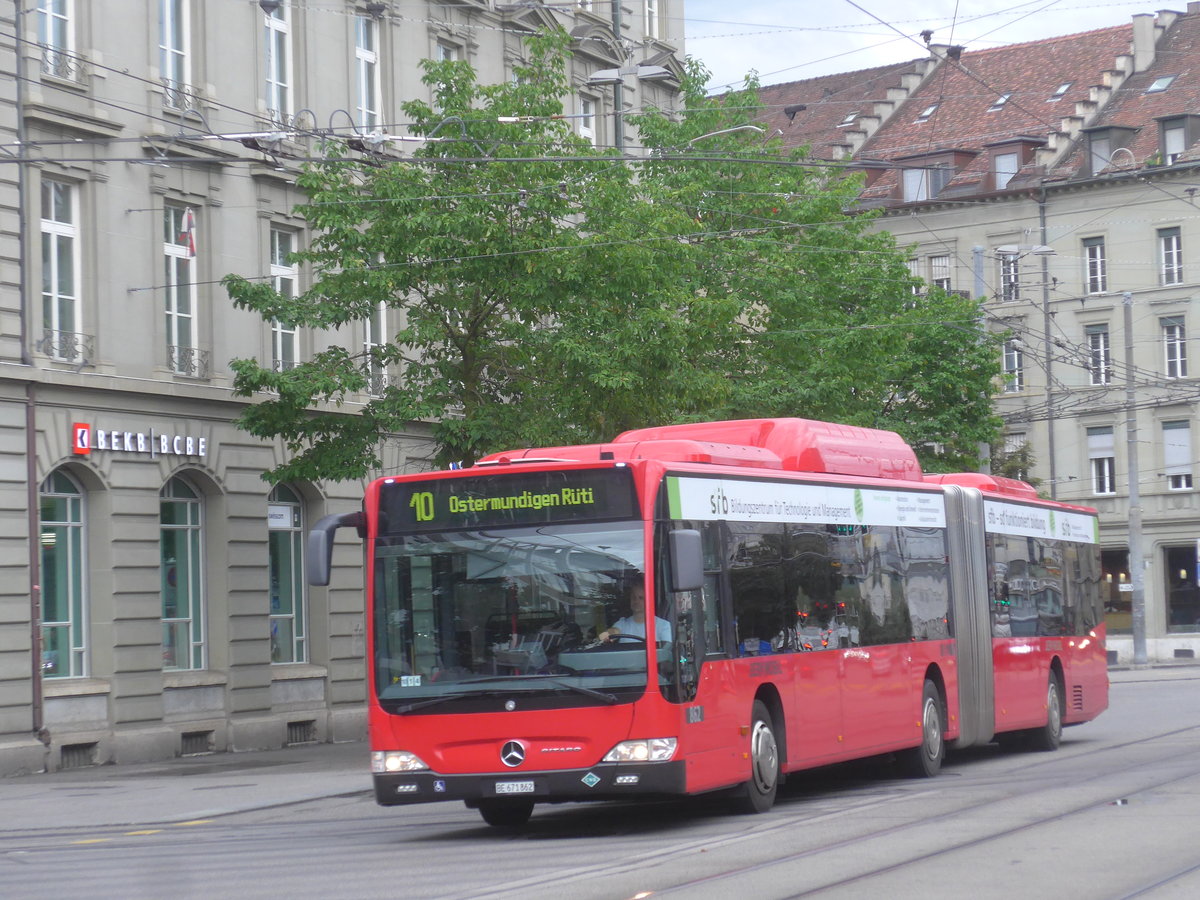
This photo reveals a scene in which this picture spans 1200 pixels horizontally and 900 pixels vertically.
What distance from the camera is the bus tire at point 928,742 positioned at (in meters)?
18.8

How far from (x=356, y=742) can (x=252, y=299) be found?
8.24 metres

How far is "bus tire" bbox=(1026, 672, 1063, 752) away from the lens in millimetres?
22156

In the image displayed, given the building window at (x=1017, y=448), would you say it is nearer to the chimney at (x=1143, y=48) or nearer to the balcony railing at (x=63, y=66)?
the chimney at (x=1143, y=48)

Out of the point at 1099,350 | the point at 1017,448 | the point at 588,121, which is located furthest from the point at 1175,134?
the point at 588,121

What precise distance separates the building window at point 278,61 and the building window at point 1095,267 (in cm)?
3626

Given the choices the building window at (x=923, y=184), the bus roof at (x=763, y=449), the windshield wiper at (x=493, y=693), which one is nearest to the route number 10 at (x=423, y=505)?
the bus roof at (x=763, y=449)

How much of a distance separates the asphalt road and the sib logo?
178 inches

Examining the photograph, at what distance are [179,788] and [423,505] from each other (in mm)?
7809

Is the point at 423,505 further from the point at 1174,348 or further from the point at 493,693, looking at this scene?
the point at 1174,348

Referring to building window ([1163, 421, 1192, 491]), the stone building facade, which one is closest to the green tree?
the stone building facade

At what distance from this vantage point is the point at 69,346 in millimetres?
24250

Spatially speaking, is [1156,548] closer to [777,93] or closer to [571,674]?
[777,93]

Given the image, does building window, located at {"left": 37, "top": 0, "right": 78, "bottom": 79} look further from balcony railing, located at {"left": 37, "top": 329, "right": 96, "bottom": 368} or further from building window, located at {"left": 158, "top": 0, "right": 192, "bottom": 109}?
balcony railing, located at {"left": 37, "top": 329, "right": 96, "bottom": 368}

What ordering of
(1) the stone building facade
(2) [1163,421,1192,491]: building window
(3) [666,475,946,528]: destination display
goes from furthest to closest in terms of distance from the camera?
(2) [1163,421,1192,491]: building window → (1) the stone building facade → (3) [666,475,946,528]: destination display
